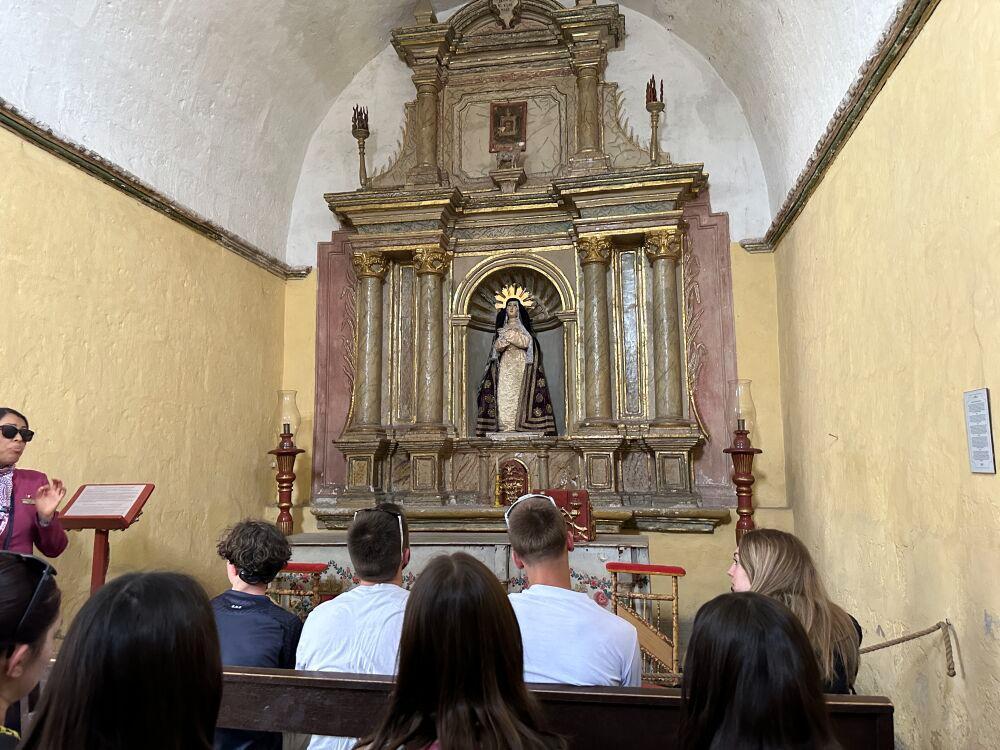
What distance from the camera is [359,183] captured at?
8.04 meters

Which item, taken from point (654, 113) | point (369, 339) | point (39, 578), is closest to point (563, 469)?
point (369, 339)

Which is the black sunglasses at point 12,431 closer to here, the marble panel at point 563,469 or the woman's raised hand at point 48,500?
the woman's raised hand at point 48,500

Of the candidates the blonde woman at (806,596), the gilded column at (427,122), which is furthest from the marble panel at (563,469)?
the blonde woman at (806,596)

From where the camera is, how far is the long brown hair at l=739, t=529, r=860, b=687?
86.5 inches

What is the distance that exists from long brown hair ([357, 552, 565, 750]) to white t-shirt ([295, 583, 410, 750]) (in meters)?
0.86

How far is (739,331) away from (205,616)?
650 cm

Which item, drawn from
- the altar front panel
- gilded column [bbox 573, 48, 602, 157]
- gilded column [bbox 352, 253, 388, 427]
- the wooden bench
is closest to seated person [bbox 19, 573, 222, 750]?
the wooden bench

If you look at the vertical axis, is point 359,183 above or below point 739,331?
above

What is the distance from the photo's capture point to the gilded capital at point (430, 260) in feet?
24.1

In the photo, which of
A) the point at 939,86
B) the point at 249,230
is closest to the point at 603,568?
the point at 939,86

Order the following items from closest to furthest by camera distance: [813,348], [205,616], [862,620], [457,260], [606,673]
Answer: [205,616] → [606,673] → [862,620] → [813,348] → [457,260]

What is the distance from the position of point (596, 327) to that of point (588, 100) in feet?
7.72

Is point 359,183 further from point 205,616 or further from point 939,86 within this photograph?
point 205,616

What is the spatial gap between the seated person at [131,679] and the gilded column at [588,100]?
6.81 m
